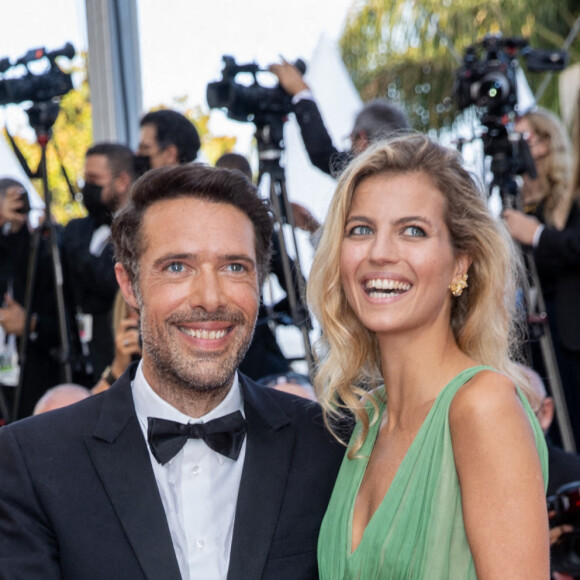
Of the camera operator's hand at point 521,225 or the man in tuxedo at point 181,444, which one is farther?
the camera operator's hand at point 521,225

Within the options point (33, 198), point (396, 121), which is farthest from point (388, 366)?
point (33, 198)

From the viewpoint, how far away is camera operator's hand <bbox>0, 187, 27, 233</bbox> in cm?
444

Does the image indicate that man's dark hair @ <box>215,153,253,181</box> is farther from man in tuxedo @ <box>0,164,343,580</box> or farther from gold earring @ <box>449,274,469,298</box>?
gold earring @ <box>449,274,469,298</box>

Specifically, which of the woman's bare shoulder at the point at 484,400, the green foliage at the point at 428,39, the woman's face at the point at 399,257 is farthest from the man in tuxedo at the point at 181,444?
the green foliage at the point at 428,39

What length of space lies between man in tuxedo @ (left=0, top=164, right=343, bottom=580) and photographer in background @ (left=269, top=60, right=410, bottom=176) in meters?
1.39

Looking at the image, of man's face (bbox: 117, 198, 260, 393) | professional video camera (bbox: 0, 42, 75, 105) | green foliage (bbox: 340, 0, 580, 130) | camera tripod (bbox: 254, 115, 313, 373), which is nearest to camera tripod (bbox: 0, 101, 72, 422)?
professional video camera (bbox: 0, 42, 75, 105)

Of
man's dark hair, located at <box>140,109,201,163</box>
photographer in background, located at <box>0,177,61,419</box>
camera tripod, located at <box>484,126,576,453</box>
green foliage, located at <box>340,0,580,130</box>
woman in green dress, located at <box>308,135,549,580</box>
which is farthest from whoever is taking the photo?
green foliage, located at <box>340,0,580,130</box>

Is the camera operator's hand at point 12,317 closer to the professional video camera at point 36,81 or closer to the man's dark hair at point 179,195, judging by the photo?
the professional video camera at point 36,81

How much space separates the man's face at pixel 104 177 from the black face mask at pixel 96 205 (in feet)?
0.07

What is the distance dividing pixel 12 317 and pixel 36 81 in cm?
109

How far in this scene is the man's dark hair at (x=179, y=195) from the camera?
2.26 m

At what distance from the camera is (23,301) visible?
456cm

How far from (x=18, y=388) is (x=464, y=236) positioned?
258 centimetres

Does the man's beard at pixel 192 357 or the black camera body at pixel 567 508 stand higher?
the man's beard at pixel 192 357
